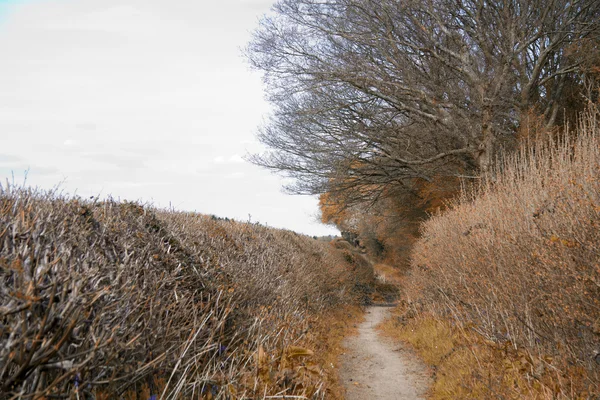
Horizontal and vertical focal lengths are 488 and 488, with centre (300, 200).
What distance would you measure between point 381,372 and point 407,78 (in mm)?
10881

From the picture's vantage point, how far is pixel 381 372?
8.98 metres

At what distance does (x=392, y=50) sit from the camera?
55.9 ft

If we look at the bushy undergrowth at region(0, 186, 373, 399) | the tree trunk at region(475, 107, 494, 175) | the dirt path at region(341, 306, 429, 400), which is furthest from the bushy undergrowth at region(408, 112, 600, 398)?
the tree trunk at region(475, 107, 494, 175)

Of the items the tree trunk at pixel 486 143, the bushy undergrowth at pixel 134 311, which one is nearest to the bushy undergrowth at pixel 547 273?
the bushy undergrowth at pixel 134 311

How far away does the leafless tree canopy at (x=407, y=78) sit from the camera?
16.6 meters

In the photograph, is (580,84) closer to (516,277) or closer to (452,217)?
(452,217)

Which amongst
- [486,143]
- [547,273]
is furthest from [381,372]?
[486,143]

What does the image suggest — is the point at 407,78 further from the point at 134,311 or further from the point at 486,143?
the point at 134,311

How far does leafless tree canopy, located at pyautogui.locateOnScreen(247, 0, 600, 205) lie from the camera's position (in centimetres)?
1656

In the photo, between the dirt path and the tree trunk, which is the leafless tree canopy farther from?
the dirt path

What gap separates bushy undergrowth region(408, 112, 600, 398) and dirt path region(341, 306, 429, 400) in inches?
51.3

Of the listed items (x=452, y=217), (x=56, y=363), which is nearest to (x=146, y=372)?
(x=56, y=363)

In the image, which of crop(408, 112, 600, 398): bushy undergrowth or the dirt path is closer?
crop(408, 112, 600, 398): bushy undergrowth

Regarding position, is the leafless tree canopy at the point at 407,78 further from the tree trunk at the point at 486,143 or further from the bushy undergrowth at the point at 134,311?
the bushy undergrowth at the point at 134,311
